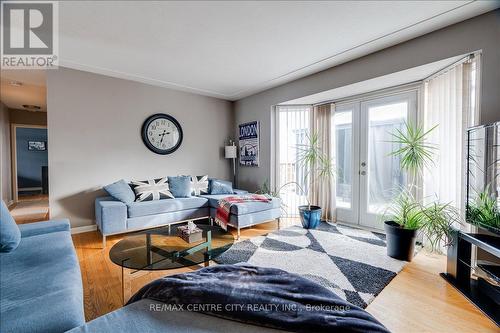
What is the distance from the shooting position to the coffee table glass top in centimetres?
177

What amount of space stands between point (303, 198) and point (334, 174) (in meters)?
0.79

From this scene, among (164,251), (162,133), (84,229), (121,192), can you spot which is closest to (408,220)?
(164,251)

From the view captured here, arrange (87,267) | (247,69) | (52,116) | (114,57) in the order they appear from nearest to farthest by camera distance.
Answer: (87,267)
(114,57)
(52,116)
(247,69)

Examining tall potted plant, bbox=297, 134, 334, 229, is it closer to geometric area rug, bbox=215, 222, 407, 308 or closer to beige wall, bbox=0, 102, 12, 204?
geometric area rug, bbox=215, 222, 407, 308

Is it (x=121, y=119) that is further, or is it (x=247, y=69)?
(x=121, y=119)

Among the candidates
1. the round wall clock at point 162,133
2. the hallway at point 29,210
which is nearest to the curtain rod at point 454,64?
the round wall clock at point 162,133

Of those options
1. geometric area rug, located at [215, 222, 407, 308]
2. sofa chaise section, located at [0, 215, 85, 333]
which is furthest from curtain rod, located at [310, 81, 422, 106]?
sofa chaise section, located at [0, 215, 85, 333]

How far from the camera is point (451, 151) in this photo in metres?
2.61

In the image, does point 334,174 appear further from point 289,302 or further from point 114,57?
point 114,57

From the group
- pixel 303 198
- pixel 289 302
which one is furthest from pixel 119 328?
pixel 303 198

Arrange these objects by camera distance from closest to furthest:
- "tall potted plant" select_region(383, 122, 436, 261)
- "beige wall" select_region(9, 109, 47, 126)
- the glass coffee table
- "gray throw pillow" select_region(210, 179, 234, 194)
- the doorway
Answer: the glass coffee table
"tall potted plant" select_region(383, 122, 436, 261)
"gray throw pillow" select_region(210, 179, 234, 194)
"beige wall" select_region(9, 109, 47, 126)
the doorway

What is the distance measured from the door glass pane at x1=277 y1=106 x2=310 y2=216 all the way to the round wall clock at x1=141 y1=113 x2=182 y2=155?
6.80 feet

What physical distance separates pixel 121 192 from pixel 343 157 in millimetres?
3680

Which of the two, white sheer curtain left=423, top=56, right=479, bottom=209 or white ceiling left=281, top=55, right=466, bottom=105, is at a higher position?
white ceiling left=281, top=55, right=466, bottom=105
